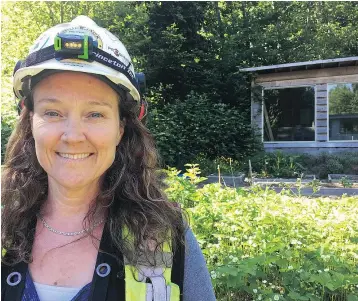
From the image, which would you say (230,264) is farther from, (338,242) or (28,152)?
(28,152)

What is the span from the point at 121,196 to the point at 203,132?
10924 millimetres

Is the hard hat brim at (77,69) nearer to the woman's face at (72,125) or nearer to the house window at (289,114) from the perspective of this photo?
the woman's face at (72,125)

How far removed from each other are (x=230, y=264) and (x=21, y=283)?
1.50 metres

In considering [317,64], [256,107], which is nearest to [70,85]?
[317,64]

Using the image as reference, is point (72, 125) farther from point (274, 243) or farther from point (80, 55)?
point (274, 243)

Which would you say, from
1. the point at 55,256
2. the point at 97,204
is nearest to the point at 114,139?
the point at 97,204

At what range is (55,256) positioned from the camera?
136cm

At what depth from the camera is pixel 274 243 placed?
2.83 metres

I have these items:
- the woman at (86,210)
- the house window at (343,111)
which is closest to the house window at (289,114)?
the house window at (343,111)

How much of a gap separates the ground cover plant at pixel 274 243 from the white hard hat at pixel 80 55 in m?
0.66

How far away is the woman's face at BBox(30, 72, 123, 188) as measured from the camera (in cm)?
129

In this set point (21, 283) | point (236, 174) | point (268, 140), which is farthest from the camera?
point (268, 140)

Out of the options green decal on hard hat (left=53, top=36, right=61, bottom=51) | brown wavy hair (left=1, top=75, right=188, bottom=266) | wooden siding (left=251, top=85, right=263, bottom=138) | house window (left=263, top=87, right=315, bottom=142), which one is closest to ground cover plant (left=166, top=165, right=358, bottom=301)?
brown wavy hair (left=1, top=75, right=188, bottom=266)

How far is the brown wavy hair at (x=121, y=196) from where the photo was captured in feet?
4.48
